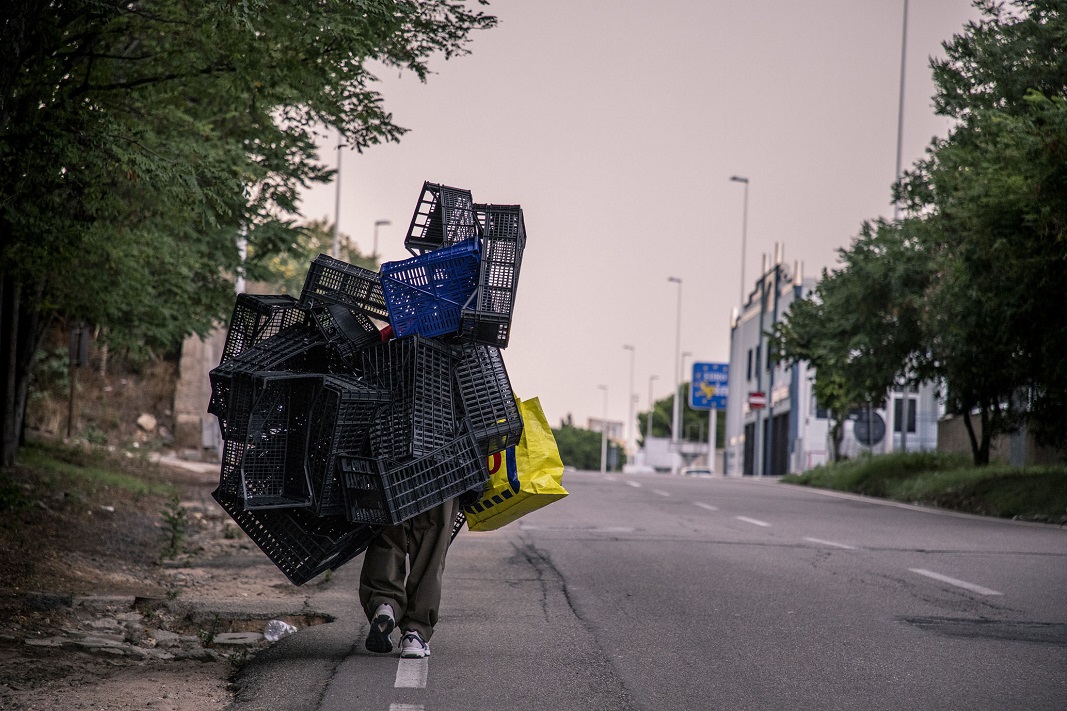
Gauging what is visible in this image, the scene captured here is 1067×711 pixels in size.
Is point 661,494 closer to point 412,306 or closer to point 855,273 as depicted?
point 855,273

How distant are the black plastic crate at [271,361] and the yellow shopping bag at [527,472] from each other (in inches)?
35.7

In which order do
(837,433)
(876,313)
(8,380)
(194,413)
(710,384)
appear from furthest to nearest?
(710,384) → (837,433) → (194,413) → (876,313) → (8,380)

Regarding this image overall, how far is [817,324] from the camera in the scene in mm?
30359

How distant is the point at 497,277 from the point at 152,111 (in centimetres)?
700

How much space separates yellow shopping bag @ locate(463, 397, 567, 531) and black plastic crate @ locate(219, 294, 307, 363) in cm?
109

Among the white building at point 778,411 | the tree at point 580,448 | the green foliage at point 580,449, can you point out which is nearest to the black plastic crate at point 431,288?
the white building at point 778,411

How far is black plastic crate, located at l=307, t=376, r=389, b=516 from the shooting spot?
547cm

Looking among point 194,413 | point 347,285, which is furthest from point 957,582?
point 194,413

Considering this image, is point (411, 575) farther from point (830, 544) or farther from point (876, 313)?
point (876, 313)

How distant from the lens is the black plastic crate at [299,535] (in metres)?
5.88

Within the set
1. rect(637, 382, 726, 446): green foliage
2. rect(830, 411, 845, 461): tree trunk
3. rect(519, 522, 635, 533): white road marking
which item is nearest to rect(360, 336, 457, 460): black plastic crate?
rect(519, 522, 635, 533): white road marking

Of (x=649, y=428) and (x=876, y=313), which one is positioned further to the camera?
(x=649, y=428)

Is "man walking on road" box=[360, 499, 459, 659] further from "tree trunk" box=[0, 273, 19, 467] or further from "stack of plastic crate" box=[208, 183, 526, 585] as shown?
"tree trunk" box=[0, 273, 19, 467]

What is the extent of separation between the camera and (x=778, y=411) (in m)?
71.2
